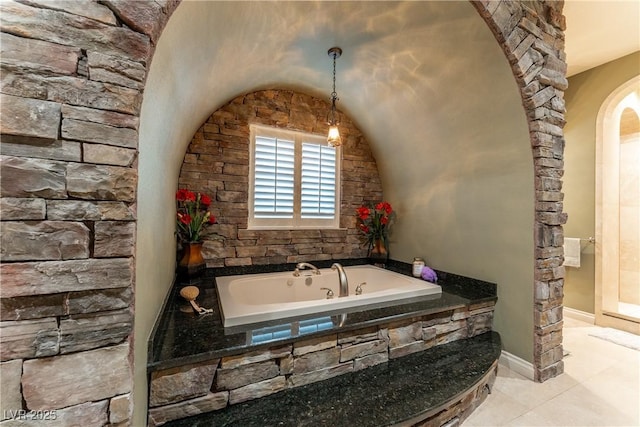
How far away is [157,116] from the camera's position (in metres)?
1.14

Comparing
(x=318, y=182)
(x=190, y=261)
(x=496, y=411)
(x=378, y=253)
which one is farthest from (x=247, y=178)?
(x=496, y=411)

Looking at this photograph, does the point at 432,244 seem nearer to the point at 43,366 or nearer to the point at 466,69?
the point at 466,69

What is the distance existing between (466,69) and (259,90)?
6.58 feet

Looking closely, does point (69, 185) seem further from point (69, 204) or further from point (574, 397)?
point (574, 397)

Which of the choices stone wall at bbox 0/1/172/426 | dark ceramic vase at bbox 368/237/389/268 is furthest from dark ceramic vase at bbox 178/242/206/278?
dark ceramic vase at bbox 368/237/389/268

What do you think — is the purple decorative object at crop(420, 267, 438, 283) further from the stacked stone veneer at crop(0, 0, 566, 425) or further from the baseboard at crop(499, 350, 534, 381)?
the stacked stone veneer at crop(0, 0, 566, 425)

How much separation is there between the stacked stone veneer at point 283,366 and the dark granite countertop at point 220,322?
6 centimetres

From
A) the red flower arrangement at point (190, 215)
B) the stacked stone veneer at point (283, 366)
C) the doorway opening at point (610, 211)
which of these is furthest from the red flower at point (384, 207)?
the doorway opening at point (610, 211)

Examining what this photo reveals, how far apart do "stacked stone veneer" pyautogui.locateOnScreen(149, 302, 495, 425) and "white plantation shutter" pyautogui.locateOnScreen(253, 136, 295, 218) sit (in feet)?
5.59

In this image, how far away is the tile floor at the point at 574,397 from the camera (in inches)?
60.5

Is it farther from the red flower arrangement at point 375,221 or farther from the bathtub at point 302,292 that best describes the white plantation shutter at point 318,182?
the bathtub at point 302,292

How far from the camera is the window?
2.83 metres

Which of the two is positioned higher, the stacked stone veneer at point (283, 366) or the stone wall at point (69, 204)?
the stone wall at point (69, 204)

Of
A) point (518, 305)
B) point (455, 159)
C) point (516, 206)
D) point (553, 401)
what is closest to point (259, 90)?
point (455, 159)
